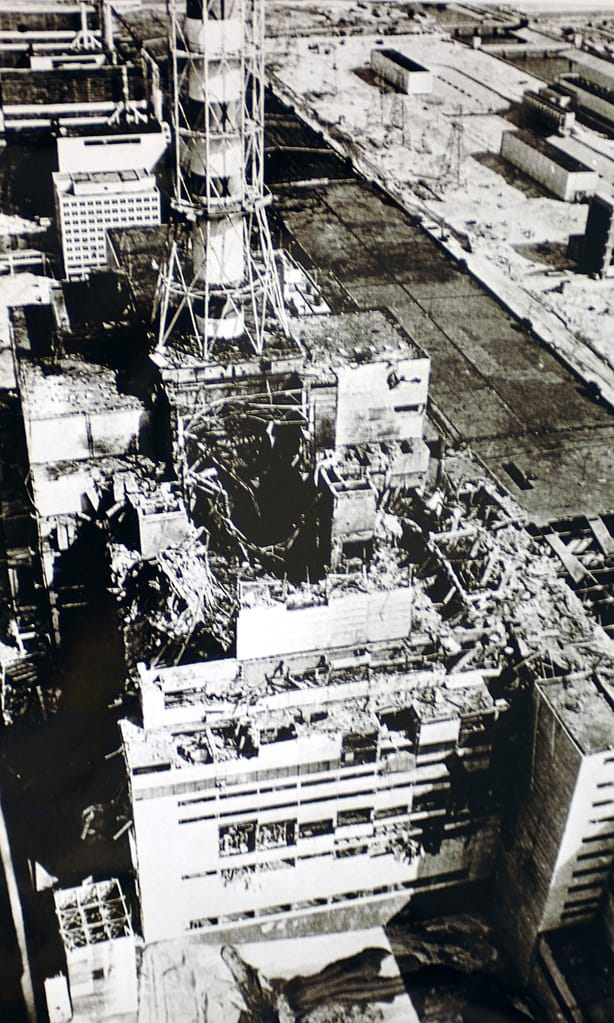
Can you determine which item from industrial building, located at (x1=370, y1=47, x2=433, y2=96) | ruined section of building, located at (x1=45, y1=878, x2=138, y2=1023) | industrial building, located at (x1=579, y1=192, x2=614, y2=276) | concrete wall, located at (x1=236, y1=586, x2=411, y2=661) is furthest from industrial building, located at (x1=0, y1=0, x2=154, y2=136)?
ruined section of building, located at (x1=45, y1=878, x2=138, y2=1023)

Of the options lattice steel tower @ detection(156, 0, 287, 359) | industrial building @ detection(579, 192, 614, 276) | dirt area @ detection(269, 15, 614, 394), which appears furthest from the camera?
dirt area @ detection(269, 15, 614, 394)

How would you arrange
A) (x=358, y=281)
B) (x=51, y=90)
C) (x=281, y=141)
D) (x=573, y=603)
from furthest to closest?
(x=281, y=141) → (x=51, y=90) → (x=358, y=281) → (x=573, y=603)

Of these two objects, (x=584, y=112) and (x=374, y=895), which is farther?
(x=584, y=112)

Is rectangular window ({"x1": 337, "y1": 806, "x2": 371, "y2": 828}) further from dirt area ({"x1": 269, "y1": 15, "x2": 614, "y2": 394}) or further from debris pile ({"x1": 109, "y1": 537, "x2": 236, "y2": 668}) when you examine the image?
dirt area ({"x1": 269, "y1": 15, "x2": 614, "y2": 394})

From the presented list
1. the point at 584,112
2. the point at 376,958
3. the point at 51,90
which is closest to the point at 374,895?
the point at 376,958

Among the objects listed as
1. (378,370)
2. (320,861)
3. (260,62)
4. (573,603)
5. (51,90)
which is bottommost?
(320,861)

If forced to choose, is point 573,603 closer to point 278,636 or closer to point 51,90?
point 278,636
